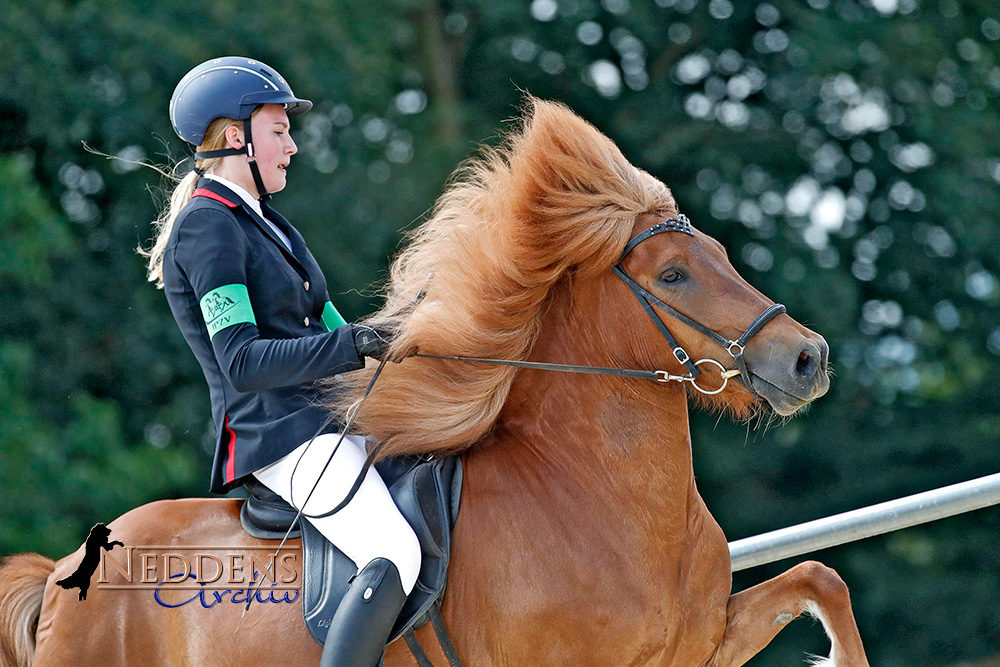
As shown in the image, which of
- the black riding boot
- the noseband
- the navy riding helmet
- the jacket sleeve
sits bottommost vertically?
the black riding boot

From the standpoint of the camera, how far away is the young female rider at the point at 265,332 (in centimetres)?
334

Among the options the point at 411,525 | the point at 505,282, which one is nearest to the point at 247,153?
Answer: the point at 505,282

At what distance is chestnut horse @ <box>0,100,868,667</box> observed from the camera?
11.1 ft

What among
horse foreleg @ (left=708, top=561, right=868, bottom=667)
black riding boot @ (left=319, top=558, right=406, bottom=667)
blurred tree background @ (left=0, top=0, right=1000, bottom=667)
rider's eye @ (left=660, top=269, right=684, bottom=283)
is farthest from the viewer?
blurred tree background @ (left=0, top=0, right=1000, bottom=667)

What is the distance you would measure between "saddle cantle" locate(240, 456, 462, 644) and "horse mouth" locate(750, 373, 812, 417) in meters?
0.98

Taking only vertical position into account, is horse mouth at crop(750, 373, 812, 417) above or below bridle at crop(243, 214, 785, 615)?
below

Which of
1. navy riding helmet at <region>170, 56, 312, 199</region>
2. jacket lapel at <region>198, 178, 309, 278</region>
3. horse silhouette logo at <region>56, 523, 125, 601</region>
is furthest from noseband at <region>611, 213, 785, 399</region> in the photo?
horse silhouette logo at <region>56, 523, 125, 601</region>

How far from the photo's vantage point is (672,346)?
3480 mm

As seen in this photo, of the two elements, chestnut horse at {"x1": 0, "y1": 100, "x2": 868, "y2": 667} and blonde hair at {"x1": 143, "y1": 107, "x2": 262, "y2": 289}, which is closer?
chestnut horse at {"x1": 0, "y1": 100, "x2": 868, "y2": 667}

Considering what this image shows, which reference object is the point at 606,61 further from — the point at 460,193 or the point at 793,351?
the point at 793,351

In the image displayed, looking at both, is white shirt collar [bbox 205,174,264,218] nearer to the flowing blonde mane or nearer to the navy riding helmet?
the navy riding helmet

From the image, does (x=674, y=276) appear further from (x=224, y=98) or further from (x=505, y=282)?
(x=224, y=98)

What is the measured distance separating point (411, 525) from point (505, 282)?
0.83 meters

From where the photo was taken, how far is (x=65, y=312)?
10.5m
